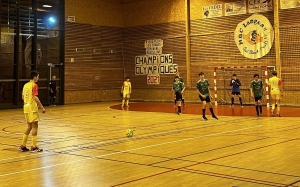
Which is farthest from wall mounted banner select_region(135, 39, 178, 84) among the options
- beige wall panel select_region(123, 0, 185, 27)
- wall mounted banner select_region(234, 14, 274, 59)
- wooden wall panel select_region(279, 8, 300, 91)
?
wooden wall panel select_region(279, 8, 300, 91)

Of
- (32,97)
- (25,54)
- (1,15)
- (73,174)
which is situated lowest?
(73,174)

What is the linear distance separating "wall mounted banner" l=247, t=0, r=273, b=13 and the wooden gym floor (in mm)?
11492

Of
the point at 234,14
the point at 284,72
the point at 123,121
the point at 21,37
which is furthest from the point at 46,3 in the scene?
the point at 284,72

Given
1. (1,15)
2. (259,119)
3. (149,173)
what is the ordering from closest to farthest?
(149,173) → (259,119) → (1,15)

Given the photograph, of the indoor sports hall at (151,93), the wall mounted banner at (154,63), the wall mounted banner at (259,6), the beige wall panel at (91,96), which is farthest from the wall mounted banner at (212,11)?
the beige wall panel at (91,96)

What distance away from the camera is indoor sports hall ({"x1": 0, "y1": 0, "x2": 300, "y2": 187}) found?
777 cm

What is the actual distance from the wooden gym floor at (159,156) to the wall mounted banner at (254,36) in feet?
33.9

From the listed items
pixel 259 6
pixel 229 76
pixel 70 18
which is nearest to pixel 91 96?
pixel 70 18

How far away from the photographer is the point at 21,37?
26.4 metres

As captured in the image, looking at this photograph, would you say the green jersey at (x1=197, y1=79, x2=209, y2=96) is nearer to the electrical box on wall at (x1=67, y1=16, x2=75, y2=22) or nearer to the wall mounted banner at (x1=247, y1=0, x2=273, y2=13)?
the wall mounted banner at (x1=247, y1=0, x2=273, y2=13)

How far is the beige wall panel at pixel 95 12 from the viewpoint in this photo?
95.7 feet

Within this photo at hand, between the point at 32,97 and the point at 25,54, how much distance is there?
17.7 m

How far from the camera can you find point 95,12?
30.5m

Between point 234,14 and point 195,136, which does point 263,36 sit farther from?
point 195,136
